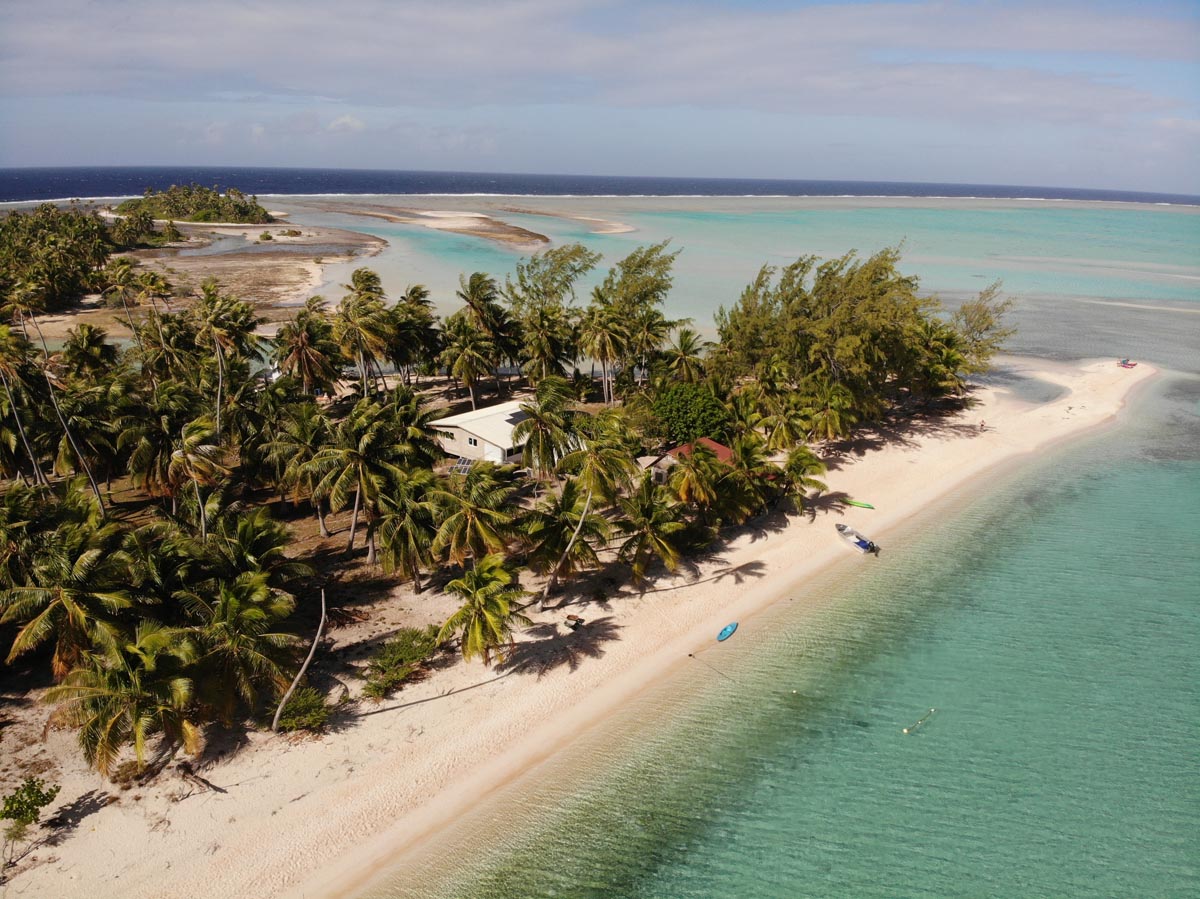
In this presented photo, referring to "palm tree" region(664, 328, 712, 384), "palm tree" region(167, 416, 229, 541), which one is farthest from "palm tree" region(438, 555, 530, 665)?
"palm tree" region(664, 328, 712, 384)

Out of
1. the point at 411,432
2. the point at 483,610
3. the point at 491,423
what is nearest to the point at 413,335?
the point at 491,423

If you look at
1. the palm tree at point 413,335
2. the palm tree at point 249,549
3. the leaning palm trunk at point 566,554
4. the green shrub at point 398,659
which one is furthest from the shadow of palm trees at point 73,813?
the palm tree at point 413,335

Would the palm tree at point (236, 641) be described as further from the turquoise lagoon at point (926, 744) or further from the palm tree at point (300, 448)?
the turquoise lagoon at point (926, 744)

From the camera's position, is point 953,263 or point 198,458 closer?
point 198,458

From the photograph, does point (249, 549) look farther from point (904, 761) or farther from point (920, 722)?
point (920, 722)

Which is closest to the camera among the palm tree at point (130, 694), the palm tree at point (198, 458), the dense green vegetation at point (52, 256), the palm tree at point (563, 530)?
the palm tree at point (130, 694)

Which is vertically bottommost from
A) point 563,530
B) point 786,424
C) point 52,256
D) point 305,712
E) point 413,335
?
point 305,712

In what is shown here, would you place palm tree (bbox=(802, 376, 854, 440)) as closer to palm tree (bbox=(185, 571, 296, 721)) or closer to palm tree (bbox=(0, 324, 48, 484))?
palm tree (bbox=(185, 571, 296, 721))
